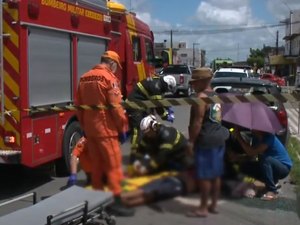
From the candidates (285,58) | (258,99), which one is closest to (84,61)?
(258,99)

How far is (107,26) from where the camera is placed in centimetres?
518

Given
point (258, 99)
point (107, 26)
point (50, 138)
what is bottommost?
point (50, 138)

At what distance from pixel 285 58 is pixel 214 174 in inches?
3494

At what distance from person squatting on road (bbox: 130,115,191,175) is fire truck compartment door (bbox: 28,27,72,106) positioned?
372 centimetres

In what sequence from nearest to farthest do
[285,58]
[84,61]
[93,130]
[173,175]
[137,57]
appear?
1. [173,175]
2. [93,130]
3. [84,61]
4. [137,57]
5. [285,58]

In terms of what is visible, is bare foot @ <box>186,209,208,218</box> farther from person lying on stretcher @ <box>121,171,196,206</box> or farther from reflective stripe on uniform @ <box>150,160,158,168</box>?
reflective stripe on uniform @ <box>150,160,158,168</box>

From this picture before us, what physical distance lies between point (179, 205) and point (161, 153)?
0.66ft

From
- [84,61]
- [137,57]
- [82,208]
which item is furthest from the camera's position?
[137,57]

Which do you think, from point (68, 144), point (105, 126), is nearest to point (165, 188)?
point (105, 126)

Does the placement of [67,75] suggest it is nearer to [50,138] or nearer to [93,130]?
[50,138]

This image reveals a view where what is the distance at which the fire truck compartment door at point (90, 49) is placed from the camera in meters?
5.39

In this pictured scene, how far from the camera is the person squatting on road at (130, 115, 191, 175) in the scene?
189 centimetres

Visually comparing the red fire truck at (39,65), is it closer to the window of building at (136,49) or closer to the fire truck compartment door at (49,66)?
the fire truck compartment door at (49,66)

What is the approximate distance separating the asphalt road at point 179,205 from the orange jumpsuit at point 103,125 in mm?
65
